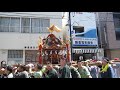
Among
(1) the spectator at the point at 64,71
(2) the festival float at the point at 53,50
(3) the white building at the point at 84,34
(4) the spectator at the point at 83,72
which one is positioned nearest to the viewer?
(1) the spectator at the point at 64,71

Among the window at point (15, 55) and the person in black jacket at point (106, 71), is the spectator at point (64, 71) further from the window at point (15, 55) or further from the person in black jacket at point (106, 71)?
the window at point (15, 55)

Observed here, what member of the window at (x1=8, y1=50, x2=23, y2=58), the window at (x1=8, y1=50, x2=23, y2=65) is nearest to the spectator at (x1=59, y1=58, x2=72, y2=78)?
the window at (x1=8, y1=50, x2=23, y2=65)

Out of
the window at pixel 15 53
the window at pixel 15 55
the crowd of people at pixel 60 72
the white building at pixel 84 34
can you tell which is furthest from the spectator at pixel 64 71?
the white building at pixel 84 34

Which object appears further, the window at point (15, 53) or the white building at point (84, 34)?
the white building at point (84, 34)

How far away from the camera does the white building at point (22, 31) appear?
6.81 meters

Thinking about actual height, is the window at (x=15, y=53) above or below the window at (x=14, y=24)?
below

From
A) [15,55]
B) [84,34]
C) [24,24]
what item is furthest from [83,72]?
[84,34]

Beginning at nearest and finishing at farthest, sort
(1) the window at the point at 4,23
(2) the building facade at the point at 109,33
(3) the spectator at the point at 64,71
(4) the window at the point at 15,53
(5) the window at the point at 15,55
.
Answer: (3) the spectator at the point at 64,71
(5) the window at the point at 15,55
(4) the window at the point at 15,53
(1) the window at the point at 4,23
(2) the building facade at the point at 109,33

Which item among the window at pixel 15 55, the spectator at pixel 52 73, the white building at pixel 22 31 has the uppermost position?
the white building at pixel 22 31

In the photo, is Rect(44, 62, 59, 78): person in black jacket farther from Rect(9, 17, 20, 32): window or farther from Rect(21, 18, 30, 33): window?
Rect(9, 17, 20, 32): window

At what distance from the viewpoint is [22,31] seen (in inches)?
279

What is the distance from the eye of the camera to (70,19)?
307 inches
